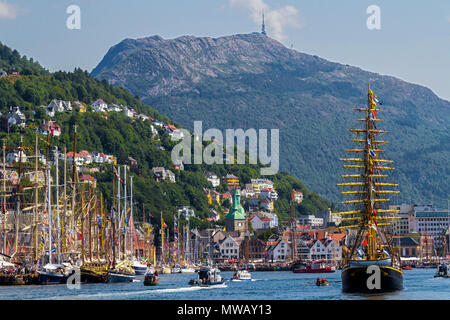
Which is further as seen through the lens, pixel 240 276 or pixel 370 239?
pixel 240 276

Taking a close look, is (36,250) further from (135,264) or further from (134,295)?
(135,264)

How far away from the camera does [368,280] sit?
83.1 m

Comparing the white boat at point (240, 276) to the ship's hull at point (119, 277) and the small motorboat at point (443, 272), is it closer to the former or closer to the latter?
the ship's hull at point (119, 277)

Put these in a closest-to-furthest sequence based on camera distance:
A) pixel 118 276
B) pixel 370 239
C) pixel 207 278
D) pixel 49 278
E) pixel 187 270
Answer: pixel 370 239, pixel 49 278, pixel 207 278, pixel 118 276, pixel 187 270

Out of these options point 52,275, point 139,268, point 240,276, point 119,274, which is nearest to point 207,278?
point 119,274

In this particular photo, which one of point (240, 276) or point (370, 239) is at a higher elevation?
point (370, 239)

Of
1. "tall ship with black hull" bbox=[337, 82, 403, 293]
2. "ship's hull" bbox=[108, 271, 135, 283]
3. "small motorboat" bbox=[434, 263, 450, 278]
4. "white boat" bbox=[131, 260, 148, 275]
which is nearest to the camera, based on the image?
"tall ship with black hull" bbox=[337, 82, 403, 293]

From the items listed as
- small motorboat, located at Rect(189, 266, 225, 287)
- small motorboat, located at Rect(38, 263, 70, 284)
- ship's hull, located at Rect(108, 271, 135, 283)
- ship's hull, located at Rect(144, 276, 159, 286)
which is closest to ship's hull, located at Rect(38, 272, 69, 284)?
small motorboat, located at Rect(38, 263, 70, 284)

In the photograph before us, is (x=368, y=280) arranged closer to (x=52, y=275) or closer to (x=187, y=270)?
(x=52, y=275)

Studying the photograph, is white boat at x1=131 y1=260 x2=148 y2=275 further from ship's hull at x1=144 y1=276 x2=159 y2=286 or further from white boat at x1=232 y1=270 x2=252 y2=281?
ship's hull at x1=144 y1=276 x2=159 y2=286

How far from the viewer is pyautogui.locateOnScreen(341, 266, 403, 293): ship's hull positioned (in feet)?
272

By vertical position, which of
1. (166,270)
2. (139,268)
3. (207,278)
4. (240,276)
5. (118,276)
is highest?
(207,278)
